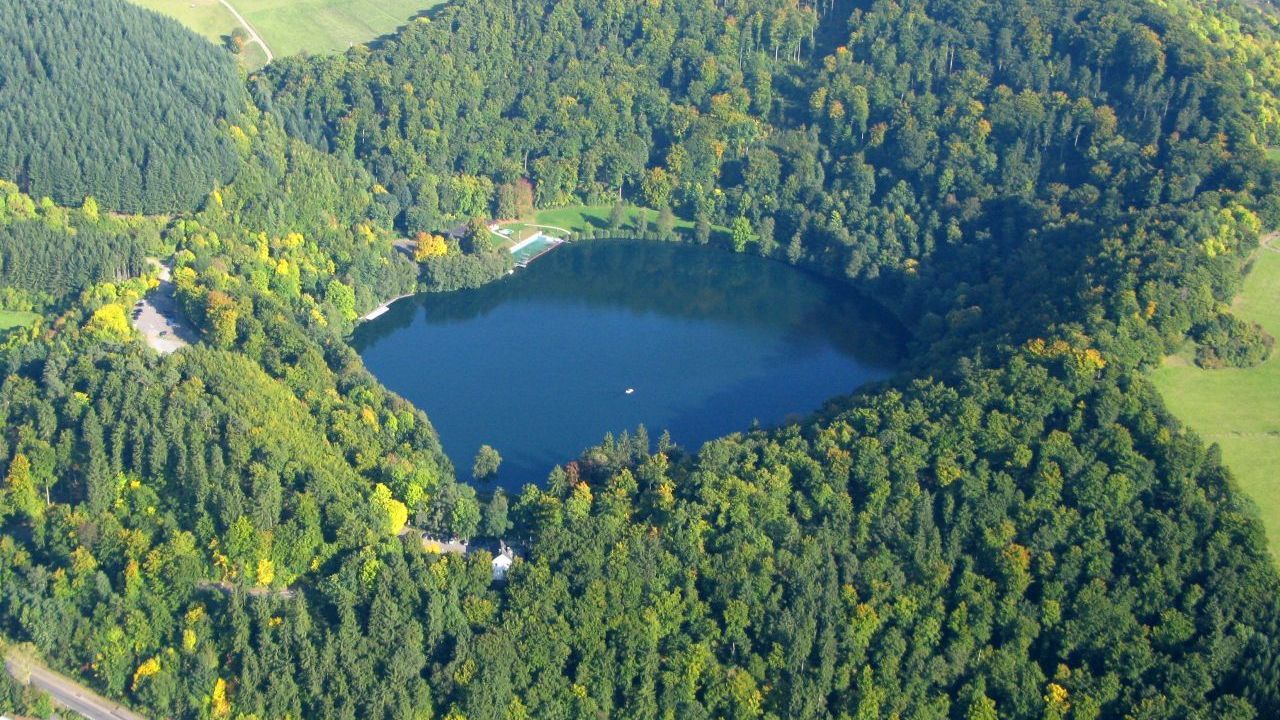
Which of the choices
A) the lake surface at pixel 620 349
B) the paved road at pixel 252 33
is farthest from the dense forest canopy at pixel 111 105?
the lake surface at pixel 620 349

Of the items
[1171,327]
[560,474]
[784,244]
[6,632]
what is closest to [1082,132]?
[784,244]

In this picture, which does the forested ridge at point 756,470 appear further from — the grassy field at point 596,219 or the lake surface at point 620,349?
the lake surface at point 620,349

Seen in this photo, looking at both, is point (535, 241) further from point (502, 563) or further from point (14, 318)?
point (502, 563)

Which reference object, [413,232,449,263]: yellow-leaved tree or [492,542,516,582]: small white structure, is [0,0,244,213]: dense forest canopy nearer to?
[413,232,449,263]: yellow-leaved tree

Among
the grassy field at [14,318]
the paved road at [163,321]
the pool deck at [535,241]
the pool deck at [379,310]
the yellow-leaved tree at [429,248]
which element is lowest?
the pool deck at [379,310]

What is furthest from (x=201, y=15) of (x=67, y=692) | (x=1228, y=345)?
(x=1228, y=345)

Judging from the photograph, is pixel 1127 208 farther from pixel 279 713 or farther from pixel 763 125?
pixel 279 713
